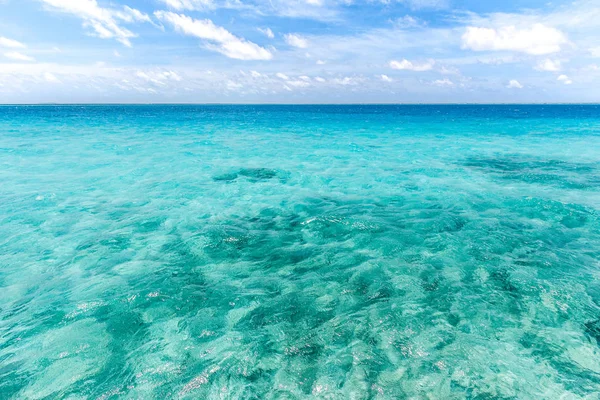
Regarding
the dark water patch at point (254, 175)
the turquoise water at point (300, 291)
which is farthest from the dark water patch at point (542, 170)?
the dark water patch at point (254, 175)

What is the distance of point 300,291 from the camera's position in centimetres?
739

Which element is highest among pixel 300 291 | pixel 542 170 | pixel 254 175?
pixel 542 170

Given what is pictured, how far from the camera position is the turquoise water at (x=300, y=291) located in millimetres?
5152

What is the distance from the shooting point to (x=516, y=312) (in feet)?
21.8

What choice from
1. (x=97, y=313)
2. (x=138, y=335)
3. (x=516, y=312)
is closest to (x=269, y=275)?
(x=138, y=335)

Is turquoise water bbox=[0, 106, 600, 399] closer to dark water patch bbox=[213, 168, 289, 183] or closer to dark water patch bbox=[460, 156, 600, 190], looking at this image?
dark water patch bbox=[460, 156, 600, 190]

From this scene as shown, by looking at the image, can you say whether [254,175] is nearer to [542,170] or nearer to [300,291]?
[300,291]

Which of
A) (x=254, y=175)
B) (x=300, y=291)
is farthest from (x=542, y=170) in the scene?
(x=300, y=291)

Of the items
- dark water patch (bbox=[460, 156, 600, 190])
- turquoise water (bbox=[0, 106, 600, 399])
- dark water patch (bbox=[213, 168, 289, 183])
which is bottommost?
turquoise water (bbox=[0, 106, 600, 399])

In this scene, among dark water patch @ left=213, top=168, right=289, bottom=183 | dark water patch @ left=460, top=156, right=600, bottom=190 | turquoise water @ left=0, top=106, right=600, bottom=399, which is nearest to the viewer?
turquoise water @ left=0, top=106, right=600, bottom=399

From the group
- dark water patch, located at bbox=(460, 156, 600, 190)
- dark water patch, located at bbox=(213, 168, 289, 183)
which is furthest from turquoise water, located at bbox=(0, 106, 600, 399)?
dark water patch, located at bbox=(213, 168, 289, 183)

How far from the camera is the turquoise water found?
203 inches

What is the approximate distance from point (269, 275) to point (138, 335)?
325 centimetres

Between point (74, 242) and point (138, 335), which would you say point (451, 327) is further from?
point (74, 242)
